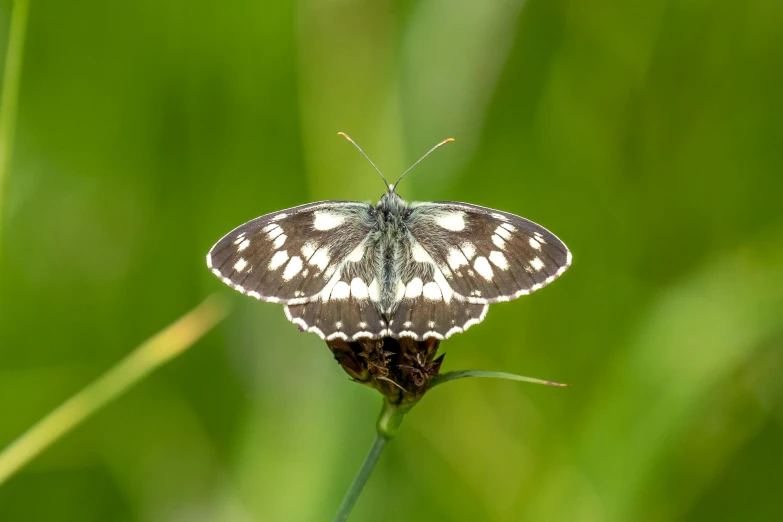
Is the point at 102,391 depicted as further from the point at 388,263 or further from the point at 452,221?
the point at 452,221

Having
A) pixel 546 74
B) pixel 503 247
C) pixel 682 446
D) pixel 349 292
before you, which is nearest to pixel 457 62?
pixel 546 74

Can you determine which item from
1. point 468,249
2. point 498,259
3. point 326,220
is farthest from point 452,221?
point 326,220

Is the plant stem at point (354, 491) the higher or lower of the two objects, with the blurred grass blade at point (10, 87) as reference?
lower

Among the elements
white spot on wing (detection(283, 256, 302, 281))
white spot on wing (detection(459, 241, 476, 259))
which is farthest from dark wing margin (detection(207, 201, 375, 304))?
white spot on wing (detection(459, 241, 476, 259))

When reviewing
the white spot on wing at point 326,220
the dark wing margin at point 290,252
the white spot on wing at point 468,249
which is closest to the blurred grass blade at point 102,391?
the dark wing margin at point 290,252

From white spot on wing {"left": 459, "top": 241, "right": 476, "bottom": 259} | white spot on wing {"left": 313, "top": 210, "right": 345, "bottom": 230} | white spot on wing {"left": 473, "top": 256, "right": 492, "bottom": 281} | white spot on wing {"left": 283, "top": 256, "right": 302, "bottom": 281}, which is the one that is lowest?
white spot on wing {"left": 473, "top": 256, "right": 492, "bottom": 281}

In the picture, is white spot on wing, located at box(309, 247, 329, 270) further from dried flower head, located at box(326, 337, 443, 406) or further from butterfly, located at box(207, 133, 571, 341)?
dried flower head, located at box(326, 337, 443, 406)

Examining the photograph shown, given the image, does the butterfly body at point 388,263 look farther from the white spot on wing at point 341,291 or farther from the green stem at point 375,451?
the green stem at point 375,451
